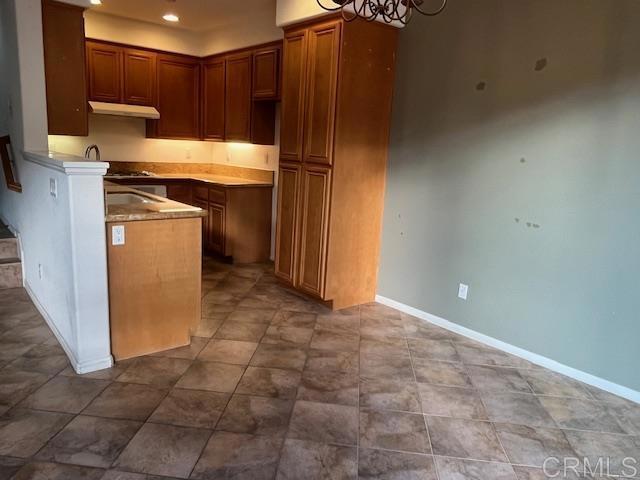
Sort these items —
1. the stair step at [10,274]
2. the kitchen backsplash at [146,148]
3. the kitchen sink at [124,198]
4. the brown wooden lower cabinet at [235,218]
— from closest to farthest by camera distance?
1. the kitchen sink at [124,198]
2. the stair step at [10,274]
3. the brown wooden lower cabinet at [235,218]
4. the kitchen backsplash at [146,148]

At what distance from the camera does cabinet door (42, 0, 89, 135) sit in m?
3.87

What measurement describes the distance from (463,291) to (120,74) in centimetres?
450

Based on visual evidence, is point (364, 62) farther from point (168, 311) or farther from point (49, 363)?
point (49, 363)

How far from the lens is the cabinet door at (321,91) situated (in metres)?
3.51

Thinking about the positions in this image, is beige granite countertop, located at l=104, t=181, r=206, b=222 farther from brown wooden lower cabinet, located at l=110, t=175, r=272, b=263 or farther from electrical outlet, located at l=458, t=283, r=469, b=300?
electrical outlet, located at l=458, t=283, r=469, b=300

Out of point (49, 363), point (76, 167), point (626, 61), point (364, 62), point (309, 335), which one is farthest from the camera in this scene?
point (364, 62)

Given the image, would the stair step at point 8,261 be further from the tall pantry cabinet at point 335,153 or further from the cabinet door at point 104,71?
the tall pantry cabinet at point 335,153

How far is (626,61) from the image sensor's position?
257 cm

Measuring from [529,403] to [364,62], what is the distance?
8.65 feet

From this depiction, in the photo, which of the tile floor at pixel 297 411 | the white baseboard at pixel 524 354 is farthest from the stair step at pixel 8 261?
the white baseboard at pixel 524 354

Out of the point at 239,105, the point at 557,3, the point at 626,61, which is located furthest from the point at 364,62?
the point at 239,105

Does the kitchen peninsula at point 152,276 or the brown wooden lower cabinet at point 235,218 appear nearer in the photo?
the kitchen peninsula at point 152,276

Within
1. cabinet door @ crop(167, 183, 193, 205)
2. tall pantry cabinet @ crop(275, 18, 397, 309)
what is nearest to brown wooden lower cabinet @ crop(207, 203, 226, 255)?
cabinet door @ crop(167, 183, 193, 205)

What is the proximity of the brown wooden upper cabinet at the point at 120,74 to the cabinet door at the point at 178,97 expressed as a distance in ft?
0.42
